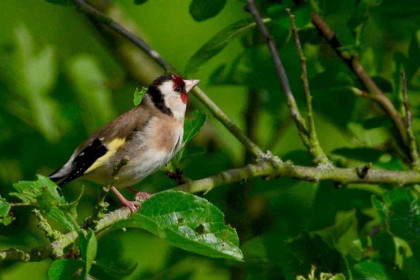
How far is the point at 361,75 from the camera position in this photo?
2172 millimetres

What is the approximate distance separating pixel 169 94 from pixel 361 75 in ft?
1.69

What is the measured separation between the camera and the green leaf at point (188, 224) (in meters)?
1.30

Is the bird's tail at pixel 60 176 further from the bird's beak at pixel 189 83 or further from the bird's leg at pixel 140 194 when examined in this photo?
the bird's beak at pixel 189 83

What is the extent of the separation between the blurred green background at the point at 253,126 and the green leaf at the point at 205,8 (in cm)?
13

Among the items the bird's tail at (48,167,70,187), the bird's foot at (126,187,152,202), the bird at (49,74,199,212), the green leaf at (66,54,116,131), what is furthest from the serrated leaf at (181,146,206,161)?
the green leaf at (66,54,116,131)

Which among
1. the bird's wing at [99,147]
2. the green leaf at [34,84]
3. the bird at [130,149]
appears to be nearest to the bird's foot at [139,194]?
the bird at [130,149]

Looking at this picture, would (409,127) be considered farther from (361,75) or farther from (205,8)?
(205,8)

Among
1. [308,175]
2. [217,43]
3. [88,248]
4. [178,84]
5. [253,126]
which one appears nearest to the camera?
[88,248]

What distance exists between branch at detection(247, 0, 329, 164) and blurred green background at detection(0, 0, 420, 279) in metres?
0.07

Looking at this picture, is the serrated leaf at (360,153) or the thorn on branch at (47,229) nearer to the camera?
the thorn on branch at (47,229)

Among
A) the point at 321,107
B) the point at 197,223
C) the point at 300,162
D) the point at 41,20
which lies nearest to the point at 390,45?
the point at 321,107

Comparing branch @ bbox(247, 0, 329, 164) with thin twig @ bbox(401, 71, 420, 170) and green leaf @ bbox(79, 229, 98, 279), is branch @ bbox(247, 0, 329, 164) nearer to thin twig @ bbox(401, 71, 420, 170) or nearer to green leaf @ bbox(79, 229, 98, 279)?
thin twig @ bbox(401, 71, 420, 170)

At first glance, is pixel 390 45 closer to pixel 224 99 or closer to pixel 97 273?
pixel 224 99

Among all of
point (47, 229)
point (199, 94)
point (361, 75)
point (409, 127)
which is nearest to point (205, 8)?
point (199, 94)
